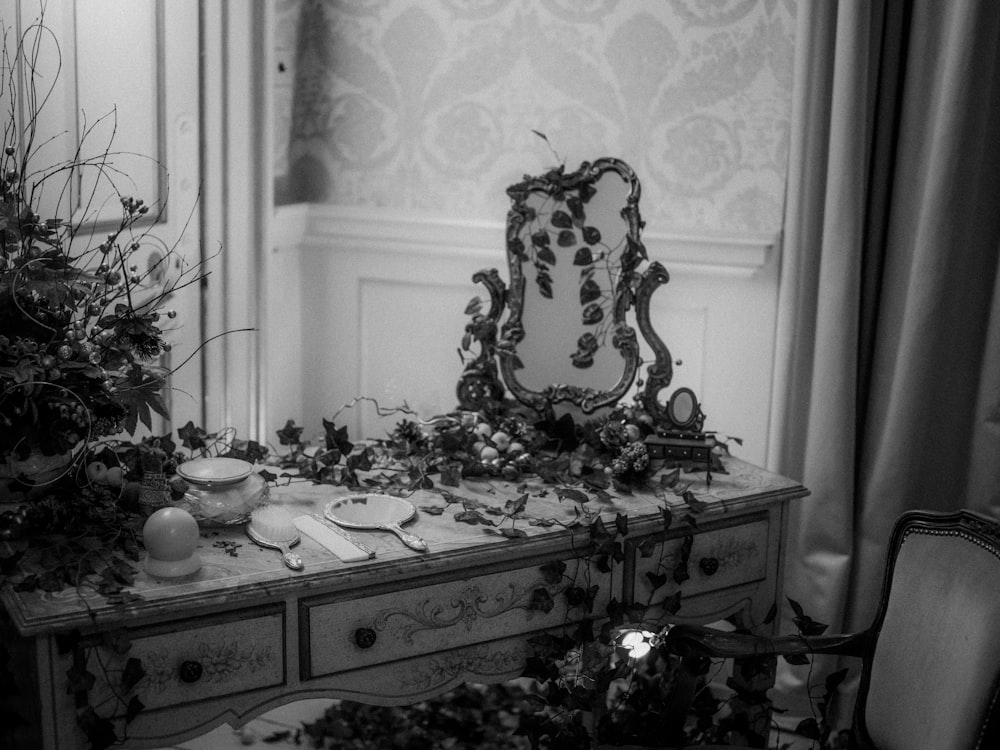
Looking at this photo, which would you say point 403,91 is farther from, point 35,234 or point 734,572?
point 734,572

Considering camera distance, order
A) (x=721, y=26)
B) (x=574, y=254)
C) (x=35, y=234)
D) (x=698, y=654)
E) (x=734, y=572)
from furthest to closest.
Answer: (x=721, y=26)
(x=574, y=254)
(x=734, y=572)
(x=698, y=654)
(x=35, y=234)

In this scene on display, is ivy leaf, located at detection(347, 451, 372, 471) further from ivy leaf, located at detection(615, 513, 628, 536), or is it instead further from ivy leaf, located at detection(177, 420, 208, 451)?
ivy leaf, located at detection(615, 513, 628, 536)

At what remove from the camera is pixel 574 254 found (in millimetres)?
2506

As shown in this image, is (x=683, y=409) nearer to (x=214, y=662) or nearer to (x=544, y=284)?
(x=544, y=284)

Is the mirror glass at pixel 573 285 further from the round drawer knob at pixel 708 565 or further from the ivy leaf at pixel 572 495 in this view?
the round drawer knob at pixel 708 565

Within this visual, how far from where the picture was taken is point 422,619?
1.96 m

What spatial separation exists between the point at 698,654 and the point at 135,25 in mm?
1704

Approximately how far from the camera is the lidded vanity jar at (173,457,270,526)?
1.95 metres

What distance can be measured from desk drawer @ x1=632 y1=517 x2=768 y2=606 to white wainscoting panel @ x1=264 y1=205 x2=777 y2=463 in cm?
56

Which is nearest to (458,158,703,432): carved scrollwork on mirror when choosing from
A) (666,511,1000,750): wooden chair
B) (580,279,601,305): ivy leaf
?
(580,279,601,305): ivy leaf

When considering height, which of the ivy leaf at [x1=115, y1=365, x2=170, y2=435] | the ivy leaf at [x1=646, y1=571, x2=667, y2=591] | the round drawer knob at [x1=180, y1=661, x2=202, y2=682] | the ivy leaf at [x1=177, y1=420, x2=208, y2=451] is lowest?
the round drawer knob at [x1=180, y1=661, x2=202, y2=682]

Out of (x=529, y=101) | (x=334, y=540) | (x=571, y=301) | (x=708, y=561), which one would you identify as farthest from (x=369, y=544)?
(x=529, y=101)

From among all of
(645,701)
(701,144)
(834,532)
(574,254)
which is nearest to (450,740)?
(645,701)

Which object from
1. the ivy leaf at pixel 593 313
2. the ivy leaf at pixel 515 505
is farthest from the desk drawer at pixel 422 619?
the ivy leaf at pixel 593 313
